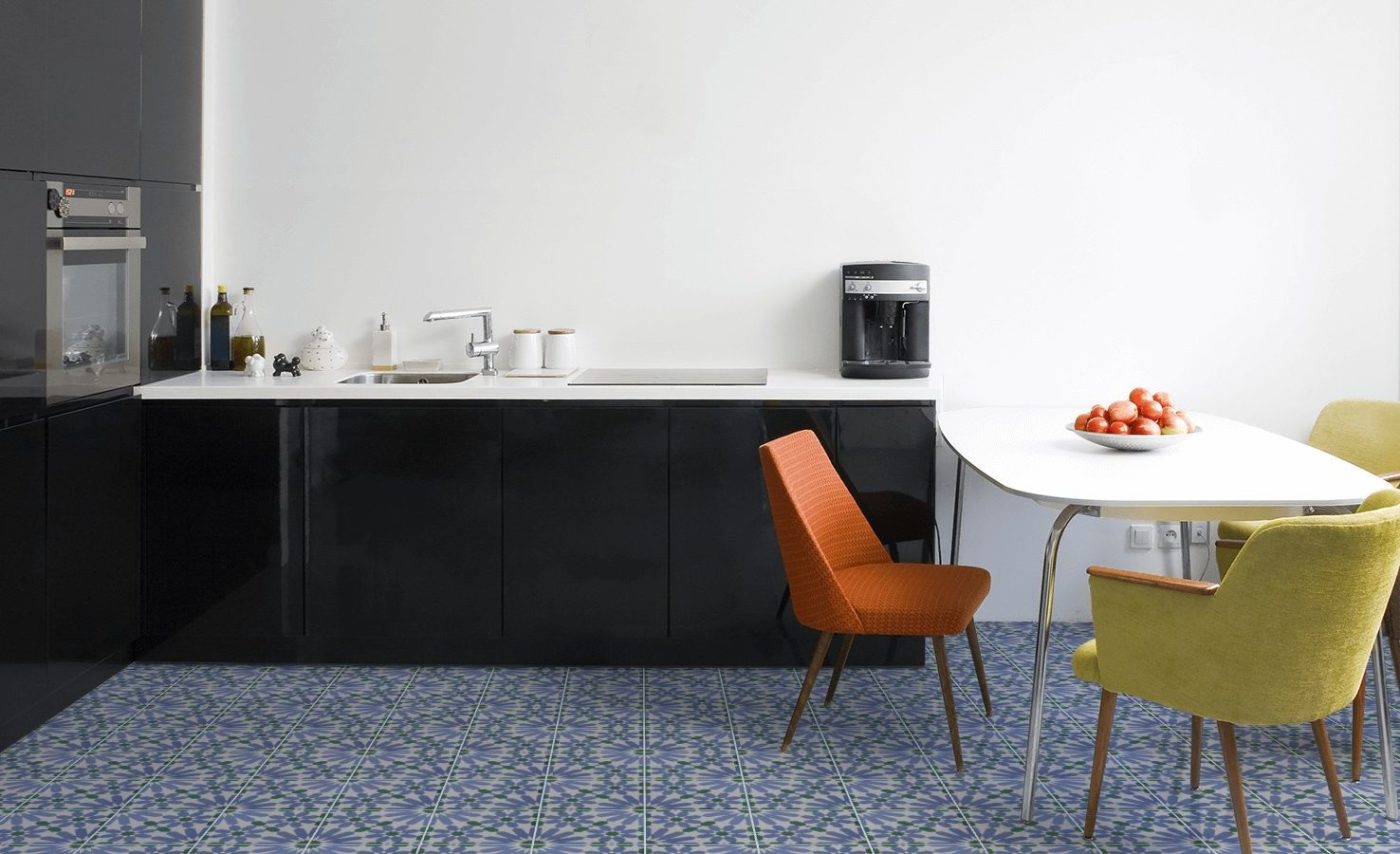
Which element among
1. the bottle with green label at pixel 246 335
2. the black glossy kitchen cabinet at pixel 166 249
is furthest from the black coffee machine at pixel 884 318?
the black glossy kitchen cabinet at pixel 166 249

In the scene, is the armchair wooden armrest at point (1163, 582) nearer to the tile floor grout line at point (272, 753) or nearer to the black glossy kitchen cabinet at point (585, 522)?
the black glossy kitchen cabinet at point (585, 522)

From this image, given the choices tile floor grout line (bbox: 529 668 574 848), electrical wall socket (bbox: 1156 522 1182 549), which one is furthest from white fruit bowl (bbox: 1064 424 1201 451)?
tile floor grout line (bbox: 529 668 574 848)

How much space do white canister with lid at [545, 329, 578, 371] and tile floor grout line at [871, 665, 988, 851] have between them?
4.29 feet

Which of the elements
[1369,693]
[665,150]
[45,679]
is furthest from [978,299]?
[45,679]

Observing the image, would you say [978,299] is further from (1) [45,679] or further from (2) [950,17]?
(1) [45,679]

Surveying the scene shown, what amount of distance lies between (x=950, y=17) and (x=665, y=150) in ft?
3.14

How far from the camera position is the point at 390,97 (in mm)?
4312

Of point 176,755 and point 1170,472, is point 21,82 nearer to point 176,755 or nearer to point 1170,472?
point 176,755

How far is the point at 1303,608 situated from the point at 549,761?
1.67 m

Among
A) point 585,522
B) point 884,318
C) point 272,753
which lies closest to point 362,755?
point 272,753

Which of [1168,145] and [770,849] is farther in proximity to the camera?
[1168,145]

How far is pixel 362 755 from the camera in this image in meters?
3.25

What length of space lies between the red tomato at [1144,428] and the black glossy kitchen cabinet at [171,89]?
2720mm

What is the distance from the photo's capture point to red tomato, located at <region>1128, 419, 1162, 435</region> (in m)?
3.34
